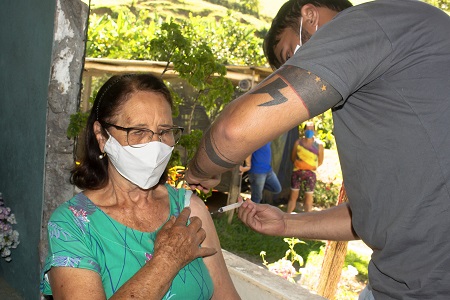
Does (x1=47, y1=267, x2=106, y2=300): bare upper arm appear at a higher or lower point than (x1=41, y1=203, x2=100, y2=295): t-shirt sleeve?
lower

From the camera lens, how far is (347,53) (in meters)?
1.37

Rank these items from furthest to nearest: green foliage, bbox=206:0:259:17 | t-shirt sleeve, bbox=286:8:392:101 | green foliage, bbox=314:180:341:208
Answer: green foliage, bbox=206:0:259:17 < green foliage, bbox=314:180:341:208 < t-shirt sleeve, bbox=286:8:392:101

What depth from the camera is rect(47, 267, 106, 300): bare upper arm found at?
5.82ft

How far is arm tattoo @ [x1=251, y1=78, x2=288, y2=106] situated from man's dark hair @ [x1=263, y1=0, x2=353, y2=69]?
492 millimetres

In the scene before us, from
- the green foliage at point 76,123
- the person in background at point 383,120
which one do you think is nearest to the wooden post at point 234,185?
the green foliage at point 76,123

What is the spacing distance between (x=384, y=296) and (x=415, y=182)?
428 mm

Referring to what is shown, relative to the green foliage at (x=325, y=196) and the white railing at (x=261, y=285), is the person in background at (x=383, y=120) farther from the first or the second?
the green foliage at (x=325, y=196)

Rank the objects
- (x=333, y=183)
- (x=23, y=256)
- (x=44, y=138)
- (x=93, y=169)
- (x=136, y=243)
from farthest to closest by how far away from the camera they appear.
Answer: (x=333, y=183)
(x=23, y=256)
(x=44, y=138)
(x=93, y=169)
(x=136, y=243)

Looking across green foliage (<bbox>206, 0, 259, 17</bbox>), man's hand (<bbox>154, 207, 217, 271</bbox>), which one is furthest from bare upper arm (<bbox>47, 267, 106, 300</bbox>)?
green foliage (<bbox>206, 0, 259, 17</bbox>)

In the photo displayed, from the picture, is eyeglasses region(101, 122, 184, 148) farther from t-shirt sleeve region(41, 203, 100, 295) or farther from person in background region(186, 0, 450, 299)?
person in background region(186, 0, 450, 299)

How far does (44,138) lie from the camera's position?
358 cm

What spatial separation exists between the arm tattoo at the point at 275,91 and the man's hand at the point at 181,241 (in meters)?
0.69

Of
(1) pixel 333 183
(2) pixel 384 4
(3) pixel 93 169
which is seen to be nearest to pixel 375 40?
(2) pixel 384 4

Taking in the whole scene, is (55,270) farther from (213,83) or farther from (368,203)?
(213,83)
